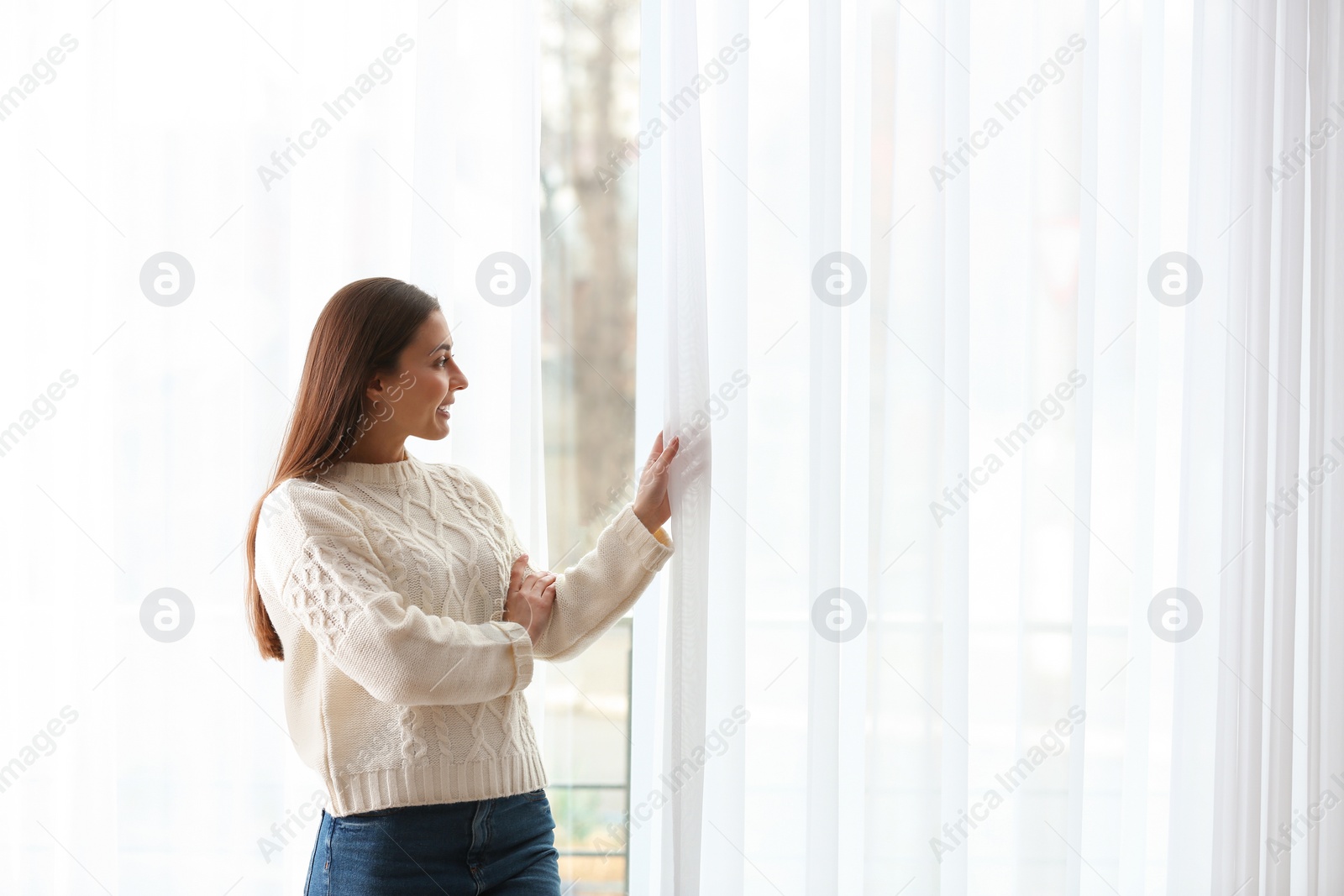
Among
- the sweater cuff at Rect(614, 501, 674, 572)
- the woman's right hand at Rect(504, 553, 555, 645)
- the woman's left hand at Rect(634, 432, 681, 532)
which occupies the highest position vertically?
the woman's left hand at Rect(634, 432, 681, 532)

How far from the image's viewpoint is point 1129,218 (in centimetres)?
142

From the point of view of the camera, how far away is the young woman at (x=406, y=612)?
3.53 feet

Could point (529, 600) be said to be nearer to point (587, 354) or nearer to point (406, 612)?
point (406, 612)

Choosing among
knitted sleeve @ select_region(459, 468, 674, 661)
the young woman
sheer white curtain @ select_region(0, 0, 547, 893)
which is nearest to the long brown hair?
the young woman

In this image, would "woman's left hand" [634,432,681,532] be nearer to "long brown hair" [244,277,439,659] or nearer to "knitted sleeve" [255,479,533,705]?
"knitted sleeve" [255,479,533,705]

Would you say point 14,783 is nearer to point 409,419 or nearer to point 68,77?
point 409,419

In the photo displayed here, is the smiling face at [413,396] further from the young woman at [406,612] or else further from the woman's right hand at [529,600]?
the woman's right hand at [529,600]

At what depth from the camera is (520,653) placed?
1.12m

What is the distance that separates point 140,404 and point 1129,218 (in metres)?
1.56

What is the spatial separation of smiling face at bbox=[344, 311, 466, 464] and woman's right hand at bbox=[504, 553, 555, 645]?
0.70 ft

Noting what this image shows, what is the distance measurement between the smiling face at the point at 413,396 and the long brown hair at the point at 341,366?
0.04 ft

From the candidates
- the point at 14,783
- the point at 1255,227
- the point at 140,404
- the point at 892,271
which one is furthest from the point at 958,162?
the point at 14,783

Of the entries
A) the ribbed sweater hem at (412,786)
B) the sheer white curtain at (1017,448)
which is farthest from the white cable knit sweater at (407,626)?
the sheer white curtain at (1017,448)

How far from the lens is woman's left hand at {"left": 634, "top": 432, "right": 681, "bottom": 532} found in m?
1.26
